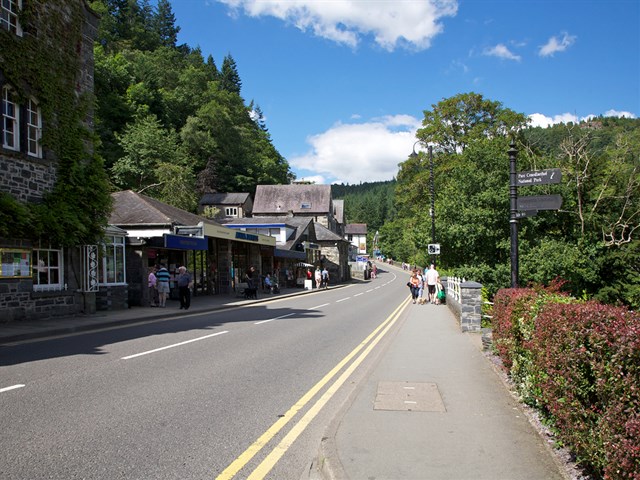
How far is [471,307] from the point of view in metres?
13.6

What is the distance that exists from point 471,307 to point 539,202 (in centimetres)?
388

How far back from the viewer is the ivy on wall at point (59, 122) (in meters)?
15.6

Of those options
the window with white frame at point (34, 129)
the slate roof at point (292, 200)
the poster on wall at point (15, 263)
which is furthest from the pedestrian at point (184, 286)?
the slate roof at point (292, 200)

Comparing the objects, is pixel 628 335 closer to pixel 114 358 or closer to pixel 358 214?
pixel 114 358

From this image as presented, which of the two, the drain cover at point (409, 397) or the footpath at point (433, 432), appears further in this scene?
the drain cover at point (409, 397)

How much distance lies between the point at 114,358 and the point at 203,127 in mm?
72114

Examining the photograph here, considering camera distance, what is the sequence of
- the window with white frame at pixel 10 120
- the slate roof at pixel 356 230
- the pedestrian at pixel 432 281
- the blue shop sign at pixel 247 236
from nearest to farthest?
the window with white frame at pixel 10 120, the pedestrian at pixel 432 281, the blue shop sign at pixel 247 236, the slate roof at pixel 356 230

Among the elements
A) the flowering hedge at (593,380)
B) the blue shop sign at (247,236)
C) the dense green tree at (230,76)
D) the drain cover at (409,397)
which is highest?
the dense green tree at (230,76)

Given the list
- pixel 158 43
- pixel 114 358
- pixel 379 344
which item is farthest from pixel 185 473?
pixel 158 43

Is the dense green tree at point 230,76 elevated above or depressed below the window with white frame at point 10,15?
above

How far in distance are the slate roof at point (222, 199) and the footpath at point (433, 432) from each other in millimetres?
72338

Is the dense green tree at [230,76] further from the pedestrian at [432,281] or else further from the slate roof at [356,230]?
the pedestrian at [432,281]

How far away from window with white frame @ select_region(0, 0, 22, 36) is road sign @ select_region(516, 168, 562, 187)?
15198 mm

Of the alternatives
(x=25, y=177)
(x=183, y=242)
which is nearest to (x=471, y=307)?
(x=183, y=242)
